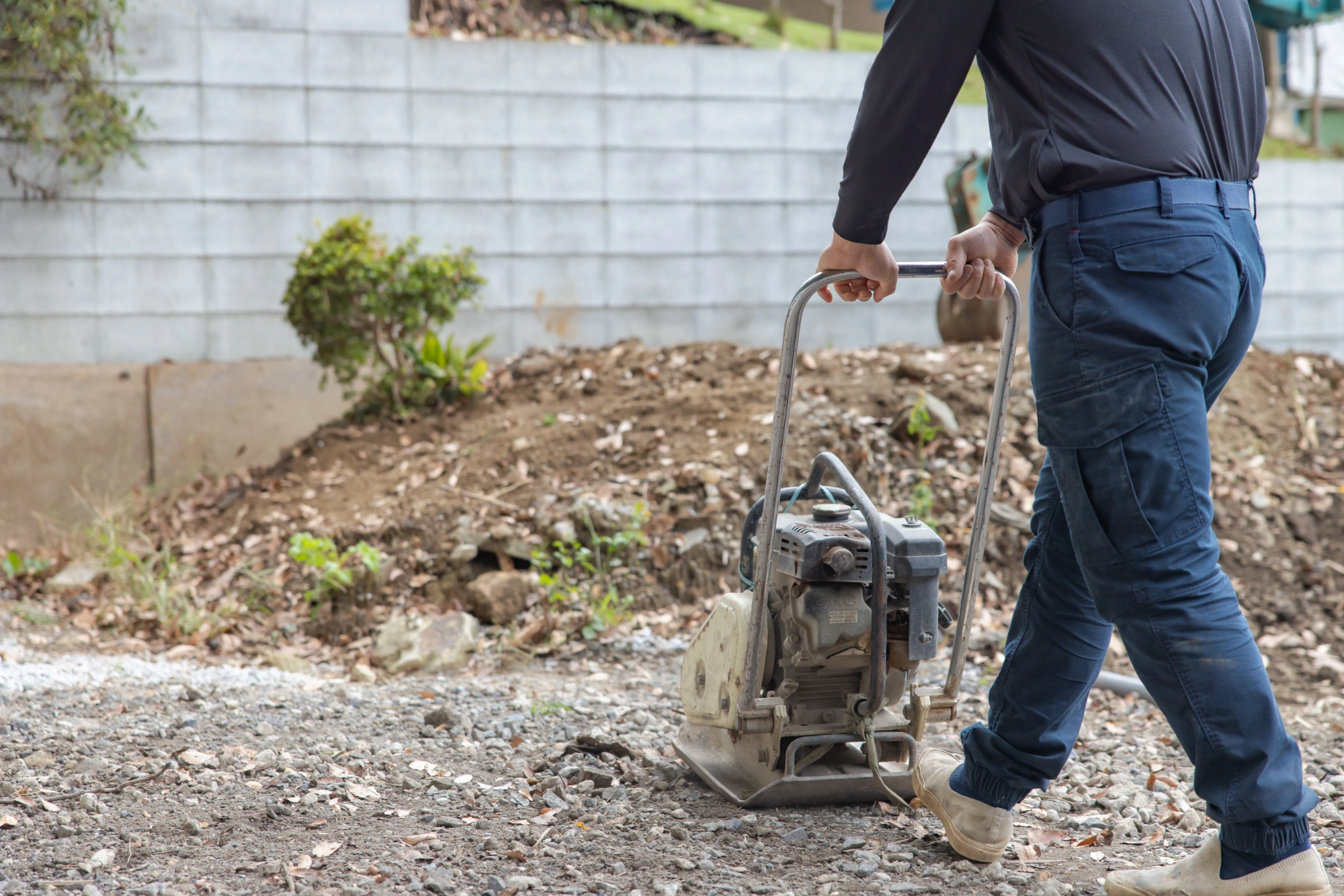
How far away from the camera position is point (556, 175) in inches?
265

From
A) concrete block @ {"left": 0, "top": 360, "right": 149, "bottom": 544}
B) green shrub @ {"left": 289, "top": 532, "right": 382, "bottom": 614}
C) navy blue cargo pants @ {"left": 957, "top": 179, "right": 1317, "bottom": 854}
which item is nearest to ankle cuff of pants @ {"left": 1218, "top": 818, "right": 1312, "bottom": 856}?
navy blue cargo pants @ {"left": 957, "top": 179, "right": 1317, "bottom": 854}

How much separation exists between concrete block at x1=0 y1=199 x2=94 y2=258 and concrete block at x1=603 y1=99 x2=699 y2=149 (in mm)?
3060

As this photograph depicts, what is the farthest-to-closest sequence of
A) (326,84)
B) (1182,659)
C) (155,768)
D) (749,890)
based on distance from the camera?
1. (326,84)
2. (155,768)
3. (749,890)
4. (1182,659)

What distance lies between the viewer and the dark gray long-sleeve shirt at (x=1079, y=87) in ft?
5.86

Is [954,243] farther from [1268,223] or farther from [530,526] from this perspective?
[1268,223]

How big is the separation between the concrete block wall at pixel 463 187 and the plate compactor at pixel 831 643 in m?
4.54

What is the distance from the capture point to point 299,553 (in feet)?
15.0

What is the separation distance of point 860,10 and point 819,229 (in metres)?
5.36

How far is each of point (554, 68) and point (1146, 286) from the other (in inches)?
219

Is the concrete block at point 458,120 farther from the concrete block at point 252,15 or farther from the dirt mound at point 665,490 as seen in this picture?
the dirt mound at point 665,490

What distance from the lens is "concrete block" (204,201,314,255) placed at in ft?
20.7

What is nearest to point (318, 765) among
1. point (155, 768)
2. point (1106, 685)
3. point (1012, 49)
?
point (155, 768)

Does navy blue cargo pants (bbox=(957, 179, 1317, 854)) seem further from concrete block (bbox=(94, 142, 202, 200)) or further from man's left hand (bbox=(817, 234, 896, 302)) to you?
concrete block (bbox=(94, 142, 202, 200))

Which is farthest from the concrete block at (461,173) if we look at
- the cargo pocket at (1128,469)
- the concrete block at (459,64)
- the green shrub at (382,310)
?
the cargo pocket at (1128,469)
